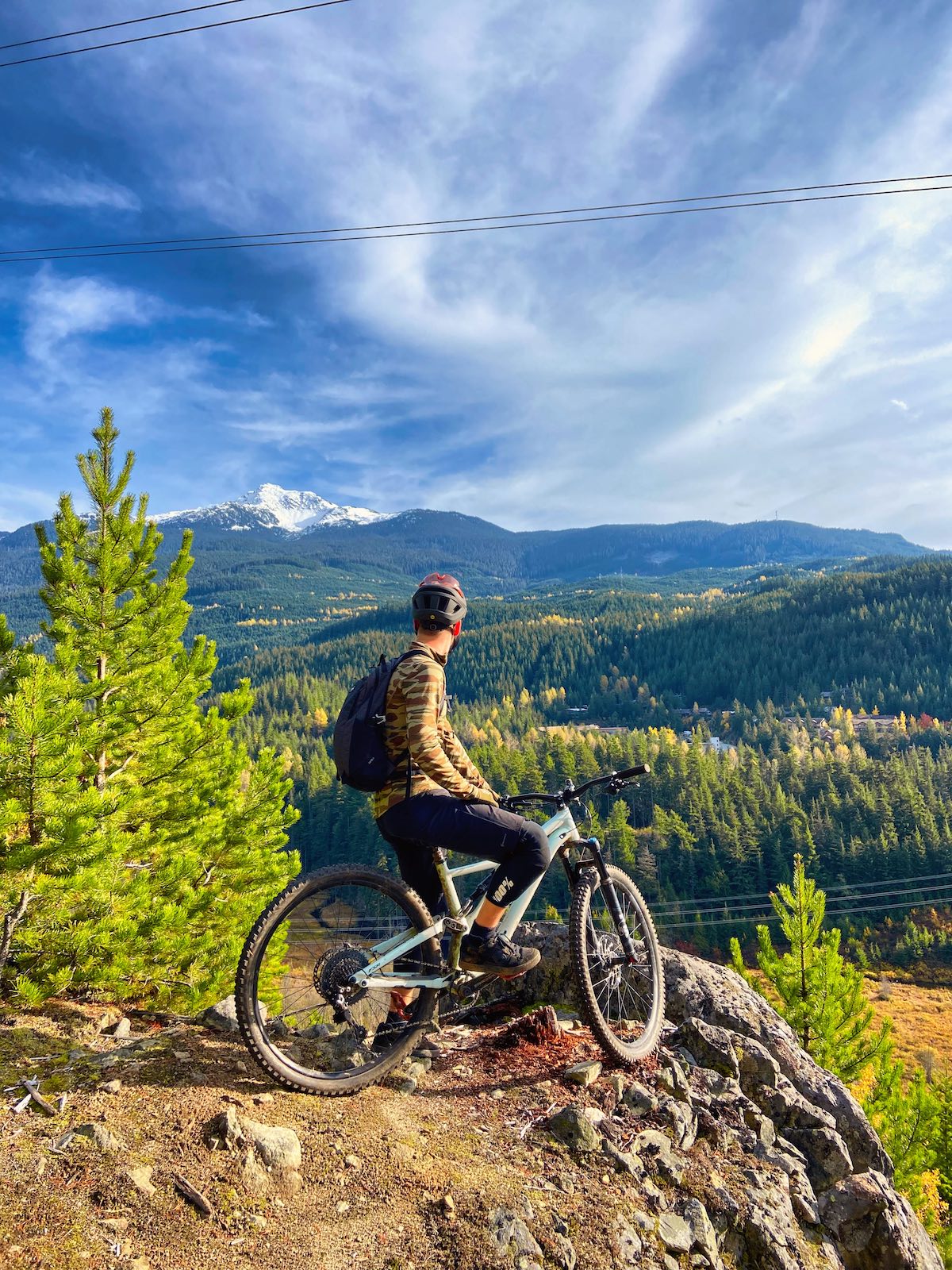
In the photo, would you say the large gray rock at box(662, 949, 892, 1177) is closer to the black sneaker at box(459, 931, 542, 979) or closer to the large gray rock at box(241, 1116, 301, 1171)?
the black sneaker at box(459, 931, 542, 979)

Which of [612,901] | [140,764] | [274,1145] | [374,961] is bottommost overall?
[274,1145]

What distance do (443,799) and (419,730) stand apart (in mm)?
533

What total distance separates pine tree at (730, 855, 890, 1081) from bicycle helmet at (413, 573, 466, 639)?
12686mm

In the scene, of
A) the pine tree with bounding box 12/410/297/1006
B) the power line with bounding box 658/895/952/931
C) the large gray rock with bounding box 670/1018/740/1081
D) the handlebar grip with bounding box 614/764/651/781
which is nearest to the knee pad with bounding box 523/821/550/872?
the handlebar grip with bounding box 614/764/651/781

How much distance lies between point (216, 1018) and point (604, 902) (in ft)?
11.1

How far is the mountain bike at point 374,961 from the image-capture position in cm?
439

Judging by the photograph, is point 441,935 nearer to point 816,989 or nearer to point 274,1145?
point 274,1145

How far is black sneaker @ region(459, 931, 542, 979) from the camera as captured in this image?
4.79 m

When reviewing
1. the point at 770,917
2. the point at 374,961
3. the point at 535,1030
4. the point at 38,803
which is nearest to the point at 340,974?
the point at 374,961

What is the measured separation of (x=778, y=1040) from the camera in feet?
22.9

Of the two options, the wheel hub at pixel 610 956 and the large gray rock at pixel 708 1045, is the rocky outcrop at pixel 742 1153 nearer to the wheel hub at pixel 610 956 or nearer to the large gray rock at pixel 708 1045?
the large gray rock at pixel 708 1045

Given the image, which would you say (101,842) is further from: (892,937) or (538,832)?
(892,937)

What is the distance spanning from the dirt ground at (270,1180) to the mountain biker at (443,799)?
0.94 m

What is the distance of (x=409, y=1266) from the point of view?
3.28 meters
